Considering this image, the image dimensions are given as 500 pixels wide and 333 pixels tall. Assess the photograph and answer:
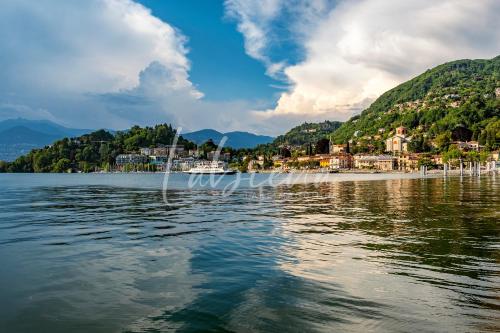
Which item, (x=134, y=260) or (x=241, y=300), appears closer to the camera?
(x=241, y=300)

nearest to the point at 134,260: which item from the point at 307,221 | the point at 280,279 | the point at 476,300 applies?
the point at 280,279

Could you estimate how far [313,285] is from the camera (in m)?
9.48

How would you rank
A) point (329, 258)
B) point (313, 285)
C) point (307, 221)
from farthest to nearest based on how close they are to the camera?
point (307, 221)
point (329, 258)
point (313, 285)

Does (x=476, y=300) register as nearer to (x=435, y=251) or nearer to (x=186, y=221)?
(x=435, y=251)

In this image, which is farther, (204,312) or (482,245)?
(482,245)

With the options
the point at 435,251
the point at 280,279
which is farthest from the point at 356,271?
the point at 435,251

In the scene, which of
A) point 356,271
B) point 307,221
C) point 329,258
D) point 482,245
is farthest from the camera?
point 307,221

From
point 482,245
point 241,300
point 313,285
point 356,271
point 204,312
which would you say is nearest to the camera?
point 204,312

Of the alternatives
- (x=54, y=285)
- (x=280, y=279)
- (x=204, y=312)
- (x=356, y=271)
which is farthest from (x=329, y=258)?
(x=54, y=285)

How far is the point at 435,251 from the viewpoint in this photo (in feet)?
Answer: 42.4

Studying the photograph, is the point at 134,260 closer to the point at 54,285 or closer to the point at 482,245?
the point at 54,285

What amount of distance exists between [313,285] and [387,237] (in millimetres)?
7267

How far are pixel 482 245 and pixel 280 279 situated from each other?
25.4ft

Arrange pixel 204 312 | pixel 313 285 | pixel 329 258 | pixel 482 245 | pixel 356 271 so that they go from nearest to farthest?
pixel 204 312 < pixel 313 285 < pixel 356 271 < pixel 329 258 < pixel 482 245
